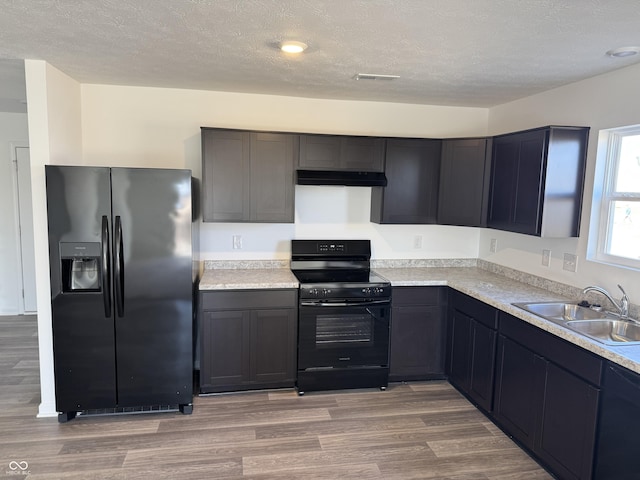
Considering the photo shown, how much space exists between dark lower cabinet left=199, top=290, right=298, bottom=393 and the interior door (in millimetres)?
238

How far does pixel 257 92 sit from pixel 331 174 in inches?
38.2

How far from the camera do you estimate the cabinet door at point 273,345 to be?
11.2ft

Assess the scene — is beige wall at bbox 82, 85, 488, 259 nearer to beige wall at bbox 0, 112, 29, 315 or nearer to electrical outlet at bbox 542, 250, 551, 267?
electrical outlet at bbox 542, 250, 551, 267

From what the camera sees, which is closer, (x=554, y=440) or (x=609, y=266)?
(x=554, y=440)

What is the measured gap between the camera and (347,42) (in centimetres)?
237

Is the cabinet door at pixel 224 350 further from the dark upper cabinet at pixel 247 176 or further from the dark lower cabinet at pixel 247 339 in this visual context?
the dark upper cabinet at pixel 247 176

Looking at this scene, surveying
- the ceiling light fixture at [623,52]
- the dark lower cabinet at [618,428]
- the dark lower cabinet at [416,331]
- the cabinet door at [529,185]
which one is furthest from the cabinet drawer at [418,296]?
the ceiling light fixture at [623,52]

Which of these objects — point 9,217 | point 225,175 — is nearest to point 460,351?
point 225,175

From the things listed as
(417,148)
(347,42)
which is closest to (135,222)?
(347,42)

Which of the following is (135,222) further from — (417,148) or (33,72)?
(417,148)

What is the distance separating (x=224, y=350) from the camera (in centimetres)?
338

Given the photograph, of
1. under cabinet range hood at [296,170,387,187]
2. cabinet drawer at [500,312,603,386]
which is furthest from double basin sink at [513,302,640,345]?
under cabinet range hood at [296,170,387,187]

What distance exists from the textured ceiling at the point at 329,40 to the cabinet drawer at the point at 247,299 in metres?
1.64

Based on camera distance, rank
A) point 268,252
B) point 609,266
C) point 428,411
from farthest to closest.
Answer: point 268,252
point 428,411
point 609,266
